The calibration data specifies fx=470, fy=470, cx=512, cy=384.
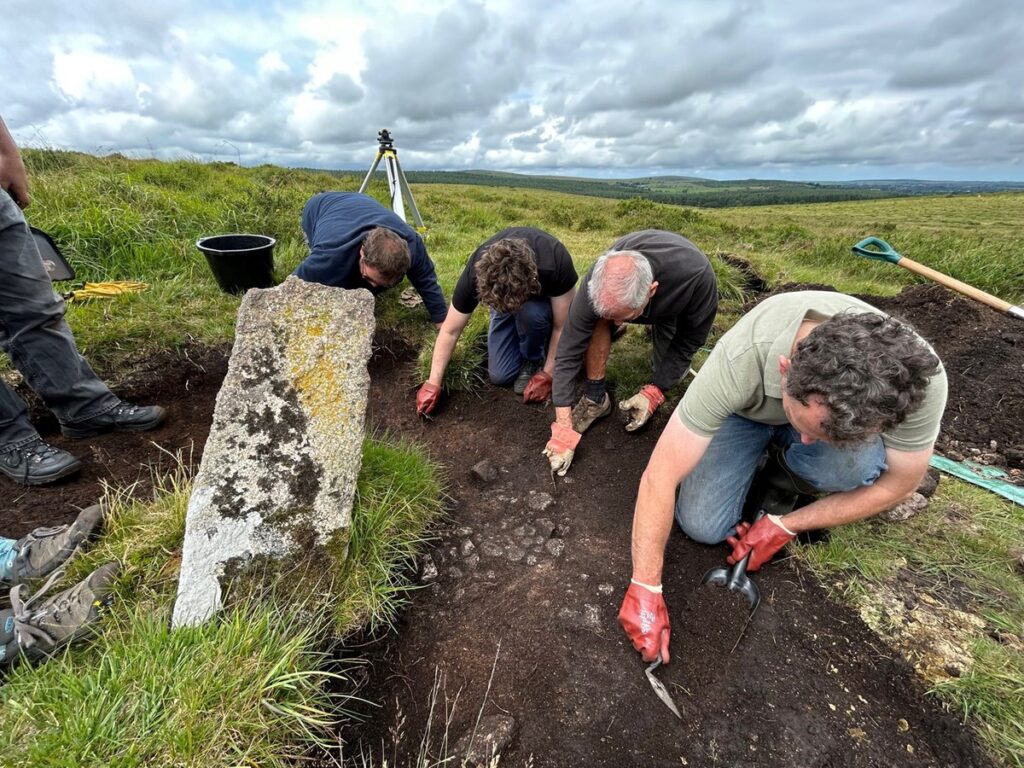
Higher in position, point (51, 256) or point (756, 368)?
point (51, 256)

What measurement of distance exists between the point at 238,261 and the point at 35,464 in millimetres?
2168

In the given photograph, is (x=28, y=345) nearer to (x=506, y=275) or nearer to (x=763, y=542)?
(x=506, y=275)

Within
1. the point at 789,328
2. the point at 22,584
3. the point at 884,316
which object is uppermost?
the point at 884,316

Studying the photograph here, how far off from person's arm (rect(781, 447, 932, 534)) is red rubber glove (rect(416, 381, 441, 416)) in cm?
234

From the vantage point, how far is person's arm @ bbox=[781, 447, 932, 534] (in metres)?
1.90

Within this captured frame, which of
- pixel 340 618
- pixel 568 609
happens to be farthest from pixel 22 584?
pixel 568 609

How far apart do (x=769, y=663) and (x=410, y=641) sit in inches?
57.1

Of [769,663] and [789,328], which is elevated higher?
[789,328]

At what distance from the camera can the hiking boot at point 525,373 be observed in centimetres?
380

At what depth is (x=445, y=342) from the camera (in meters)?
3.49

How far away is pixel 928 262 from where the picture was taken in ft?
23.9

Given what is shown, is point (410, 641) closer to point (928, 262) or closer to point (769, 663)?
point (769, 663)

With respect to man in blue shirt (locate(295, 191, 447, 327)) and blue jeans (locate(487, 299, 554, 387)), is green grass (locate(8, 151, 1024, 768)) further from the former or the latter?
man in blue shirt (locate(295, 191, 447, 327))

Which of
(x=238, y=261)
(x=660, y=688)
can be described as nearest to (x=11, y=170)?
(x=238, y=261)
